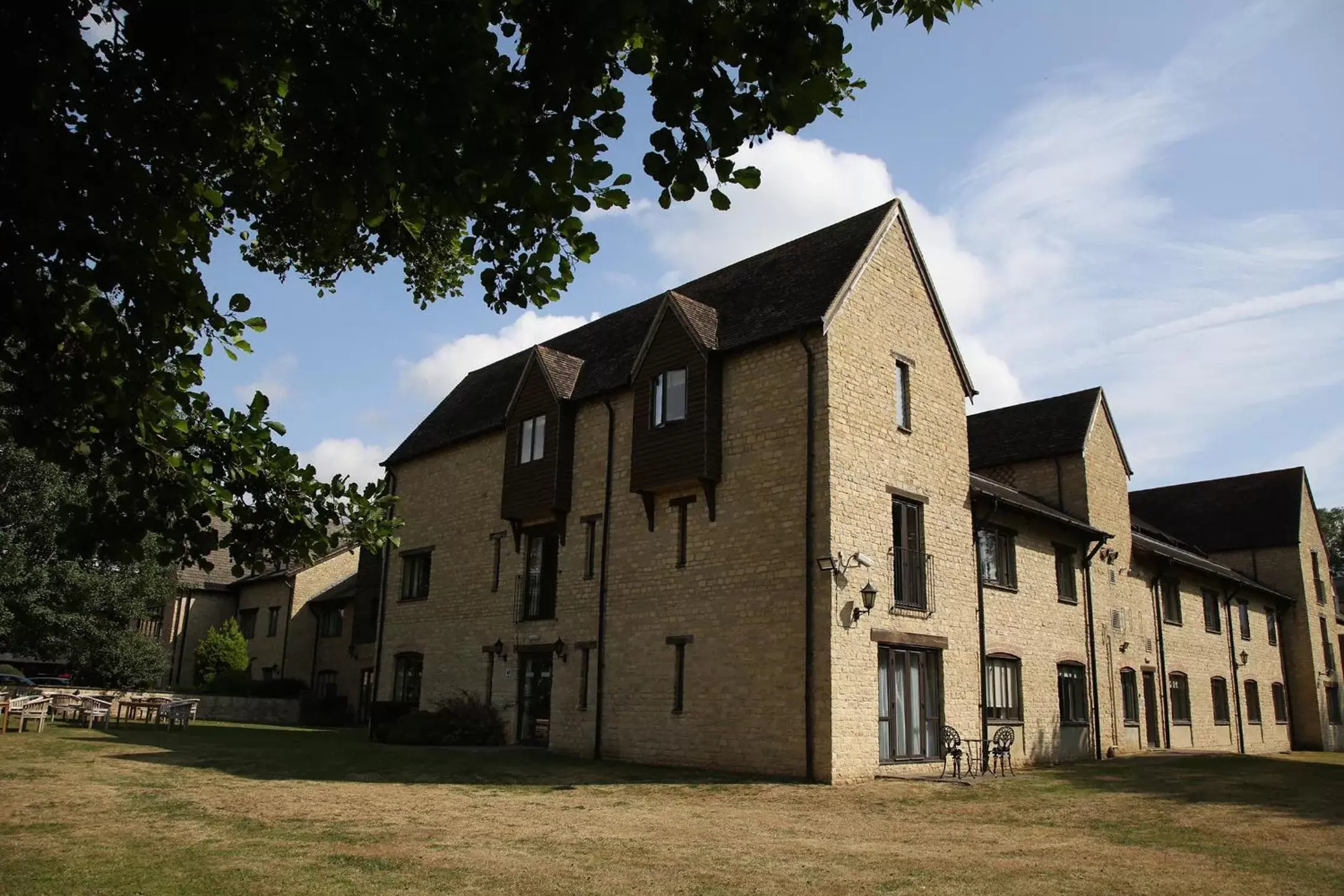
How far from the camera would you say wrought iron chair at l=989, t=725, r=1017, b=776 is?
20562mm

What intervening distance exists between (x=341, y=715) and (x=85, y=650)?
1014 centimetres

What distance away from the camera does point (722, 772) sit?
18.9 m

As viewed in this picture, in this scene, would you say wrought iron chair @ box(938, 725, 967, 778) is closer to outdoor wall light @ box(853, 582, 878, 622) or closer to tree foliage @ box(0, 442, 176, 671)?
outdoor wall light @ box(853, 582, 878, 622)

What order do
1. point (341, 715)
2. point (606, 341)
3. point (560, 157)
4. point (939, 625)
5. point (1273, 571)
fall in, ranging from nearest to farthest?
point (560, 157) → point (939, 625) → point (606, 341) → point (341, 715) → point (1273, 571)

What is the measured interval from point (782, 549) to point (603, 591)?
17.7 feet

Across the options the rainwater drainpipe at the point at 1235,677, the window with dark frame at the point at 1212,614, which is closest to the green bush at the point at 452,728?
the window with dark frame at the point at 1212,614

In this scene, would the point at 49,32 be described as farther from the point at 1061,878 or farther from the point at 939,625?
the point at 939,625

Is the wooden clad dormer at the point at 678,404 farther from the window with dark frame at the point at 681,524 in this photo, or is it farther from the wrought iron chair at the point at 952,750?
the wrought iron chair at the point at 952,750

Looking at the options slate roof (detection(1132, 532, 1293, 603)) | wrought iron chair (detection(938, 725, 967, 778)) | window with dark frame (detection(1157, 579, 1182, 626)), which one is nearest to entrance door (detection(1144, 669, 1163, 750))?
window with dark frame (detection(1157, 579, 1182, 626))

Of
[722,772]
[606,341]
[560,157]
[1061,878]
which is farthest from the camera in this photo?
[606,341]

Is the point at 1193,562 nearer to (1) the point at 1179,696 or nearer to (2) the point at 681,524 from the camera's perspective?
(1) the point at 1179,696

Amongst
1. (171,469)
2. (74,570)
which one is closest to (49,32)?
(171,469)

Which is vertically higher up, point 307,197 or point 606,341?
point 606,341

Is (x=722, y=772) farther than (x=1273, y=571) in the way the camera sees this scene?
No
